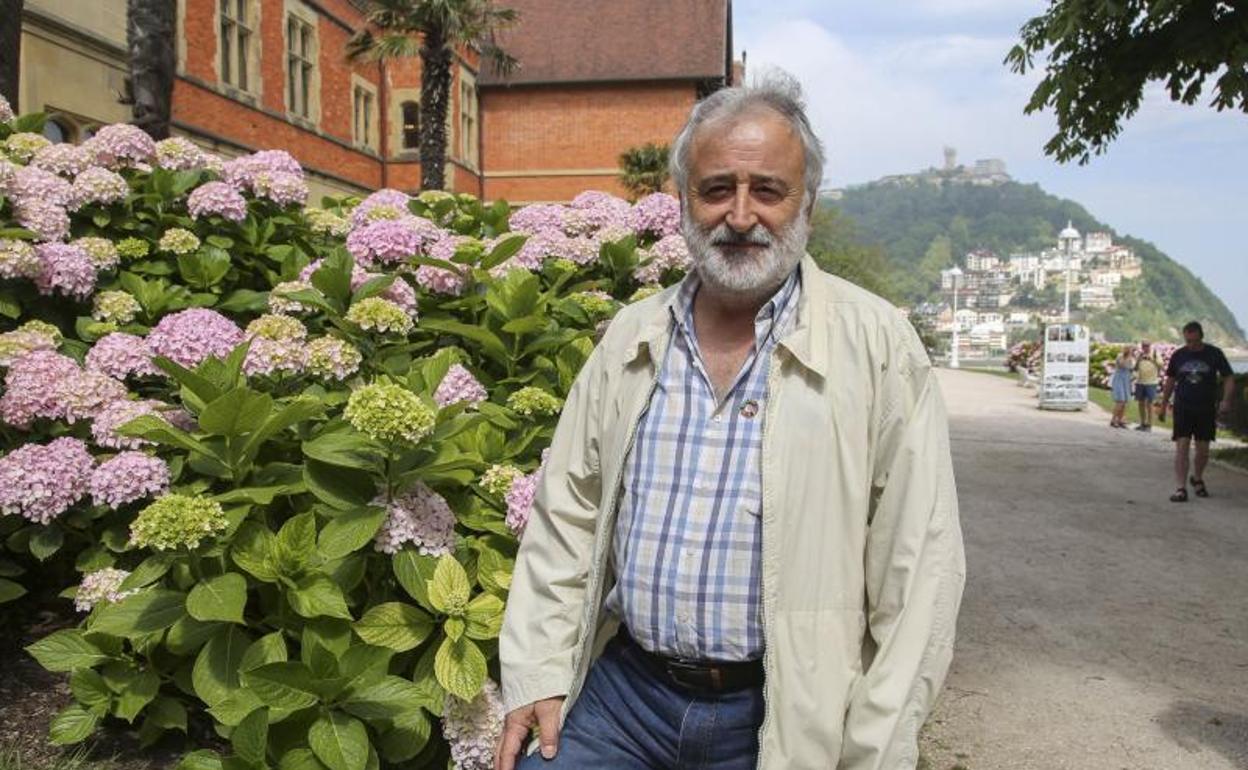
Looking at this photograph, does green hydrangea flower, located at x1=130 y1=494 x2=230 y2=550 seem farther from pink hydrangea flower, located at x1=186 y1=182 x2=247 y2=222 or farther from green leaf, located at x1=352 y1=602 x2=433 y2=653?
pink hydrangea flower, located at x1=186 y1=182 x2=247 y2=222

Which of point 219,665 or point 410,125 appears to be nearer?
point 219,665

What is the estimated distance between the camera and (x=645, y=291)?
3.83 meters

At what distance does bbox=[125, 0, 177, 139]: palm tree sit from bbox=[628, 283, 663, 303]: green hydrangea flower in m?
4.44

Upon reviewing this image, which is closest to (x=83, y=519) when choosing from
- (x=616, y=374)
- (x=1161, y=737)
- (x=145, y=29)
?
(x=616, y=374)

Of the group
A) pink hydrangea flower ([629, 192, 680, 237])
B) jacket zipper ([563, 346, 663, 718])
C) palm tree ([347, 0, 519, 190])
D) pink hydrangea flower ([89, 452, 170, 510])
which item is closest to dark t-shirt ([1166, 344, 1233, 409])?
pink hydrangea flower ([629, 192, 680, 237])

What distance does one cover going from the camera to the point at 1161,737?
4430 mm

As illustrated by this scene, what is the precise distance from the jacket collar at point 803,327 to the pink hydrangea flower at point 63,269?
2470 mm

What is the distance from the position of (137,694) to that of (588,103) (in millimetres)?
34711

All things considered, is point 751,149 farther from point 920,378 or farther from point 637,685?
point 637,685

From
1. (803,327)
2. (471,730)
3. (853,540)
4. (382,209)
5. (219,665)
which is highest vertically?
(382,209)

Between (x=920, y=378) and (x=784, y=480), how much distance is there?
31cm

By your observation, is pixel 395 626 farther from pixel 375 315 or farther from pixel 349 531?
pixel 375 315

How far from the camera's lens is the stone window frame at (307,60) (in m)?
23.2

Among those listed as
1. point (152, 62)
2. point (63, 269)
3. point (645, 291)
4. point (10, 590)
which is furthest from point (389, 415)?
point (152, 62)
